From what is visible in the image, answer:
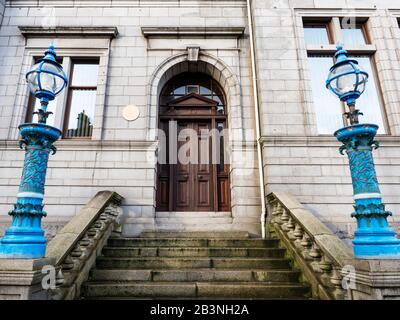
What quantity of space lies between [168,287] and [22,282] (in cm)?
199

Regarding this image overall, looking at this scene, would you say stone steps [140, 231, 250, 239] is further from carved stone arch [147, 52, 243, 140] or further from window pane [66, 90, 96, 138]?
window pane [66, 90, 96, 138]

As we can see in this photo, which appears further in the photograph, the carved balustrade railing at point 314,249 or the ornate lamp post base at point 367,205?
the carved balustrade railing at point 314,249

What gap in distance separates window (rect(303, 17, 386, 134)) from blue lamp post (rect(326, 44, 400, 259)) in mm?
4047

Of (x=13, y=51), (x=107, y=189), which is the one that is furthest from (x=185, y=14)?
(x=107, y=189)

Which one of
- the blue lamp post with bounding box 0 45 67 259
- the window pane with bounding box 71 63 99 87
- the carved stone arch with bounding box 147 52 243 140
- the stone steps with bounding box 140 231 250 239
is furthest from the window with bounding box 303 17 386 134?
the blue lamp post with bounding box 0 45 67 259

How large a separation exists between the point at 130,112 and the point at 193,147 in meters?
2.03

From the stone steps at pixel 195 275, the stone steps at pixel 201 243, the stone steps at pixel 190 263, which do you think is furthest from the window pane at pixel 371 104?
the stone steps at pixel 195 275

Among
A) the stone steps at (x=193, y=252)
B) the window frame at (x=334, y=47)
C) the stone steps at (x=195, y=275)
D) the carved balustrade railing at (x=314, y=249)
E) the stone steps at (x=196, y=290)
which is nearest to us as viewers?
the carved balustrade railing at (x=314, y=249)

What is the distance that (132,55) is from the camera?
26.2ft

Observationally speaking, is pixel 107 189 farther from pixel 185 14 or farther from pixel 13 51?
pixel 185 14

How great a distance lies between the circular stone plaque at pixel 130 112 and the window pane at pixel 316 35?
17.9 ft

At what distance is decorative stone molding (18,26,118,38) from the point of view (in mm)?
7926

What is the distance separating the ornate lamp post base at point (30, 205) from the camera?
10.4 ft

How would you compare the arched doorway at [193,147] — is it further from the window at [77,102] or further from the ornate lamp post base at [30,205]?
the ornate lamp post base at [30,205]
